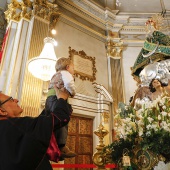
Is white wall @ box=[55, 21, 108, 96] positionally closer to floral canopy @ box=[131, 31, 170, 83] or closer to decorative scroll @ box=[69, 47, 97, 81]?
decorative scroll @ box=[69, 47, 97, 81]

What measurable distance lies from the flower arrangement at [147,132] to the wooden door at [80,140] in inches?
125

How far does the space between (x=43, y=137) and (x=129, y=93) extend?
6.63 metres

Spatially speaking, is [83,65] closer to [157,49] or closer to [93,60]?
[93,60]

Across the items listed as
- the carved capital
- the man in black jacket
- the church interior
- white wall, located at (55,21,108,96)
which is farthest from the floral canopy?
the carved capital

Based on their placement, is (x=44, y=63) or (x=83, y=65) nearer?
(x=44, y=63)

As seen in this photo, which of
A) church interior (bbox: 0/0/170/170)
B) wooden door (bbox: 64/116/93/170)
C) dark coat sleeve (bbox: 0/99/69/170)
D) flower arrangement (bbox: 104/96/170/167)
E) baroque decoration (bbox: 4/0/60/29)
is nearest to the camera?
dark coat sleeve (bbox: 0/99/69/170)

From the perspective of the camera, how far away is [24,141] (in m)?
1.04

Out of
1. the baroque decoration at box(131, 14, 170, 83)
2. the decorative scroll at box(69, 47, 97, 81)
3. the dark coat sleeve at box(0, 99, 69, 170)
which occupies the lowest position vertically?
the dark coat sleeve at box(0, 99, 69, 170)

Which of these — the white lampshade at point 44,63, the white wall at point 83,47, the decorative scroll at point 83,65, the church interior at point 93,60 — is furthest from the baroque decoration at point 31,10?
the white lampshade at point 44,63

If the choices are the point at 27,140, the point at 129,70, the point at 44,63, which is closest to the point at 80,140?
the point at 44,63

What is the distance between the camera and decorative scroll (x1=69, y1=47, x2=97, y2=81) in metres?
6.46

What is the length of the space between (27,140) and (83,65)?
5.76 metres

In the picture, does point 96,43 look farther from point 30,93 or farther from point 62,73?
point 62,73

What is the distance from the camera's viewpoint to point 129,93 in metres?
7.42
